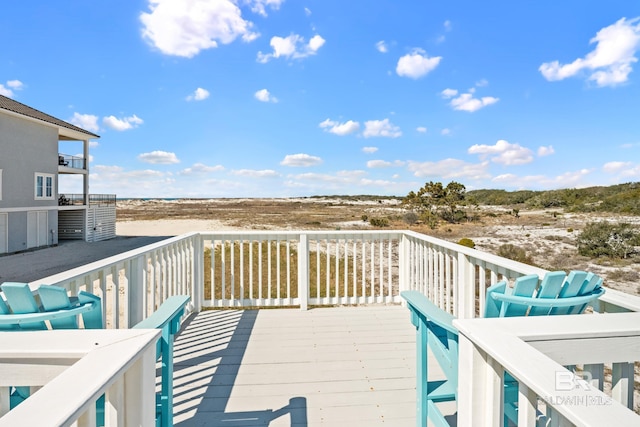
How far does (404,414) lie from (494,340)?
1.37m

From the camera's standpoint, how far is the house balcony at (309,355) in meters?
0.68

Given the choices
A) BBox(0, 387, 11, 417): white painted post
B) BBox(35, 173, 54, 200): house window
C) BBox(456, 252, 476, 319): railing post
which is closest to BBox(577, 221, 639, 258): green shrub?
BBox(456, 252, 476, 319): railing post

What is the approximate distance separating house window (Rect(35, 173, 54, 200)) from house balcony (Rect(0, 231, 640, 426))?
582 inches

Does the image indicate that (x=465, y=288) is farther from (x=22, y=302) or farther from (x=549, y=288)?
(x=22, y=302)

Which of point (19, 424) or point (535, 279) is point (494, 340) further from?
point (19, 424)

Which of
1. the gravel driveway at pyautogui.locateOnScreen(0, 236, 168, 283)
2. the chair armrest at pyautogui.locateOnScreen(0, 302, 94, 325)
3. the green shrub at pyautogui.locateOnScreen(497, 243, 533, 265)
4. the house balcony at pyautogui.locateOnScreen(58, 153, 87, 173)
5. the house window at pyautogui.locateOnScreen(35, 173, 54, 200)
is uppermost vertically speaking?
the house balcony at pyautogui.locateOnScreen(58, 153, 87, 173)

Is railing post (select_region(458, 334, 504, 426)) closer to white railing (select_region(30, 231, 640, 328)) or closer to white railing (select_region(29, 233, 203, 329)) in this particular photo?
white railing (select_region(30, 231, 640, 328))

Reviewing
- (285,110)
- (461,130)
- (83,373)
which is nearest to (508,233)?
(461,130)

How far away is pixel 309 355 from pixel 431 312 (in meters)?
1.48

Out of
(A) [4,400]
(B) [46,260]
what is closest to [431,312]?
(A) [4,400]

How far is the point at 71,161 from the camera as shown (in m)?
15.8

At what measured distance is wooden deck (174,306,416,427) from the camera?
6.21 ft

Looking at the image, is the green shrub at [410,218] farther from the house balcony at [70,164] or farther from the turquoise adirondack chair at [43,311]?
the turquoise adirondack chair at [43,311]

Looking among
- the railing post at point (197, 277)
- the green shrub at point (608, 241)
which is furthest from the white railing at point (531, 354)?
the green shrub at point (608, 241)
